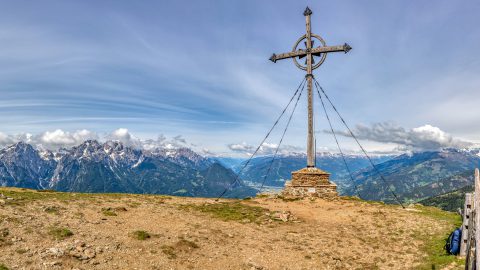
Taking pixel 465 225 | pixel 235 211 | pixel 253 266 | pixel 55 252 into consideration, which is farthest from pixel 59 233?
pixel 465 225

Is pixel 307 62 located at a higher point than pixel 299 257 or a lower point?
higher

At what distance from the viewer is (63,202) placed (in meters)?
24.8

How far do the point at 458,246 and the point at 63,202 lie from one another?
28.2 meters

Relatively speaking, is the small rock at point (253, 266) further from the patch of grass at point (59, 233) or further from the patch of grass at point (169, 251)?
the patch of grass at point (59, 233)

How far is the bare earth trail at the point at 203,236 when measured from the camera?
1602cm

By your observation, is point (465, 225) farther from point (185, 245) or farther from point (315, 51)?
point (315, 51)

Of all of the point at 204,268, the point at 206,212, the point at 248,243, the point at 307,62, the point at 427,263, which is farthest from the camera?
the point at 307,62

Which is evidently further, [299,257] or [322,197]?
[322,197]

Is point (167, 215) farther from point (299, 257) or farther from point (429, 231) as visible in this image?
point (429, 231)

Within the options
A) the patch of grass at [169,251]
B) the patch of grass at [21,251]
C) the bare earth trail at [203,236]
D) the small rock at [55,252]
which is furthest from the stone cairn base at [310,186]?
the patch of grass at [21,251]

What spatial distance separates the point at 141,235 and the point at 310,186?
23.4m

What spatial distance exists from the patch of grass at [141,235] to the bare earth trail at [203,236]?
134 mm

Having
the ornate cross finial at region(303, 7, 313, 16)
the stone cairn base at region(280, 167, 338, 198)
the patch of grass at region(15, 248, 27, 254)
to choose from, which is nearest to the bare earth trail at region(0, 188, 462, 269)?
the patch of grass at region(15, 248, 27, 254)

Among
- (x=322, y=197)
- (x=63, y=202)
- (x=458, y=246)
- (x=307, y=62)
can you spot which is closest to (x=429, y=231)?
(x=458, y=246)
